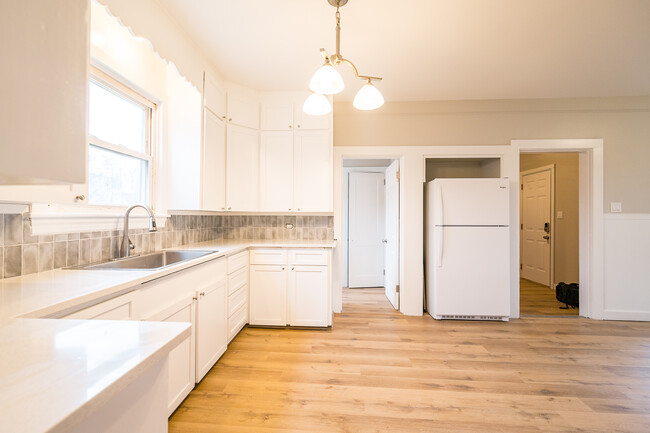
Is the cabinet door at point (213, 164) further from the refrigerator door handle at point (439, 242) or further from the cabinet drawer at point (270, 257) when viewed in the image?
the refrigerator door handle at point (439, 242)

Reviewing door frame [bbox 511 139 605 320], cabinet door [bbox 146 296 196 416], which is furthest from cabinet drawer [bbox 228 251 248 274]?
door frame [bbox 511 139 605 320]

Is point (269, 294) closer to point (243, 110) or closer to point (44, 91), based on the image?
point (243, 110)

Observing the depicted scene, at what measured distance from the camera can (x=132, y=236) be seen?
6.55 ft

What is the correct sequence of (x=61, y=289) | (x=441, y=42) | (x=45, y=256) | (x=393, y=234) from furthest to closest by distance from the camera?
(x=393, y=234)
(x=441, y=42)
(x=45, y=256)
(x=61, y=289)

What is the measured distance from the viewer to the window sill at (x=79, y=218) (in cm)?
137

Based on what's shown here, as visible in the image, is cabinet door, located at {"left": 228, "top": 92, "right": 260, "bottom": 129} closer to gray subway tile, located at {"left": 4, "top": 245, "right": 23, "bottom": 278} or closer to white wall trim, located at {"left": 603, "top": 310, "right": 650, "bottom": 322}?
gray subway tile, located at {"left": 4, "top": 245, "right": 23, "bottom": 278}

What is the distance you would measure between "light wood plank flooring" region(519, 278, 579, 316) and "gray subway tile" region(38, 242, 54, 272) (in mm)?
4474

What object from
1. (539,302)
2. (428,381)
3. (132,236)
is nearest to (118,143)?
(132,236)

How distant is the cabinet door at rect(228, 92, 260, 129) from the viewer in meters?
2.95

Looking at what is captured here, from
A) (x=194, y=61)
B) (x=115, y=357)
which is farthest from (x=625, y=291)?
(x=194, y=61)

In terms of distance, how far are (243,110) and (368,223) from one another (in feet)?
8.70

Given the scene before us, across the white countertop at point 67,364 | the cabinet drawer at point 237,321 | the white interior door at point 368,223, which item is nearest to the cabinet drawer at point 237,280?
the cabinet drawer at point 237,321

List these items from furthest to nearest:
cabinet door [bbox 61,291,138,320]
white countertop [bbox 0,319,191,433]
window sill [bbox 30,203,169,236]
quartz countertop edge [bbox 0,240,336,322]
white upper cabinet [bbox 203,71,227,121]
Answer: white upper cabinet [bbox 203,71,227,121], window sill [bbox 30,203,169,236], cabinet door [bbox 61,291,138,320], quartz countertop edge [bbox 0,240,336,322], white countertop [bbox 0,319,191,433]

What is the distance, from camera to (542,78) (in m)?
2.83
